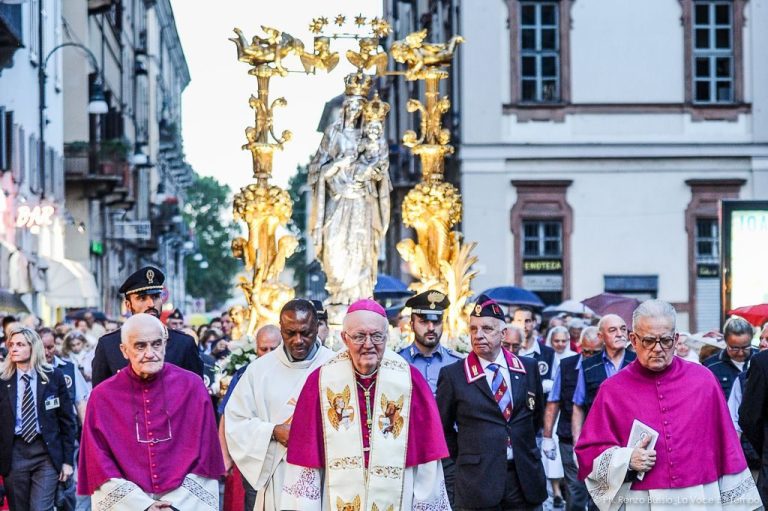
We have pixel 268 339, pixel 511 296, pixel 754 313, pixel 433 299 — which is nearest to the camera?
pixel 433 299

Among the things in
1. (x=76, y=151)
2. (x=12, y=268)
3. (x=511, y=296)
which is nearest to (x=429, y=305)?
(x=511, y=296)

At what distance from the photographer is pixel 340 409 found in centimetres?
909

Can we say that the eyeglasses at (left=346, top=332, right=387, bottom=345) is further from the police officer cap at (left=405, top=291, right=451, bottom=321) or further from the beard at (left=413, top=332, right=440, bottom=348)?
the beard at (left=413, top=332, right=440, bottom=348)

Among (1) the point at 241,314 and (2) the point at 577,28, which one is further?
(2) the point at 577,28

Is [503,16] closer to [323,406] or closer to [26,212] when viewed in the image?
[26,212]

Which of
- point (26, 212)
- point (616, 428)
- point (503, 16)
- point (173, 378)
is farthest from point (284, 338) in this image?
point (503, 16)

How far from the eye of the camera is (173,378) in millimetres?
9250

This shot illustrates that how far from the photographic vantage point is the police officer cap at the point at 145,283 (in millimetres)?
11000

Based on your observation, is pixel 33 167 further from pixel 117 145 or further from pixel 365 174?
pixel 365 174

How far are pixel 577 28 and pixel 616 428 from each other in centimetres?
2726

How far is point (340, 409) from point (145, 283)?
2.39 meters

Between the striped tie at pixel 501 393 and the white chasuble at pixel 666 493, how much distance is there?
1.99 meters

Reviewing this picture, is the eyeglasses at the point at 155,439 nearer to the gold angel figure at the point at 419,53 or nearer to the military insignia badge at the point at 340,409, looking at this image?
the military insignia badge at the point at 340,409

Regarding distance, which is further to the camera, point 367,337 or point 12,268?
point 12,268
